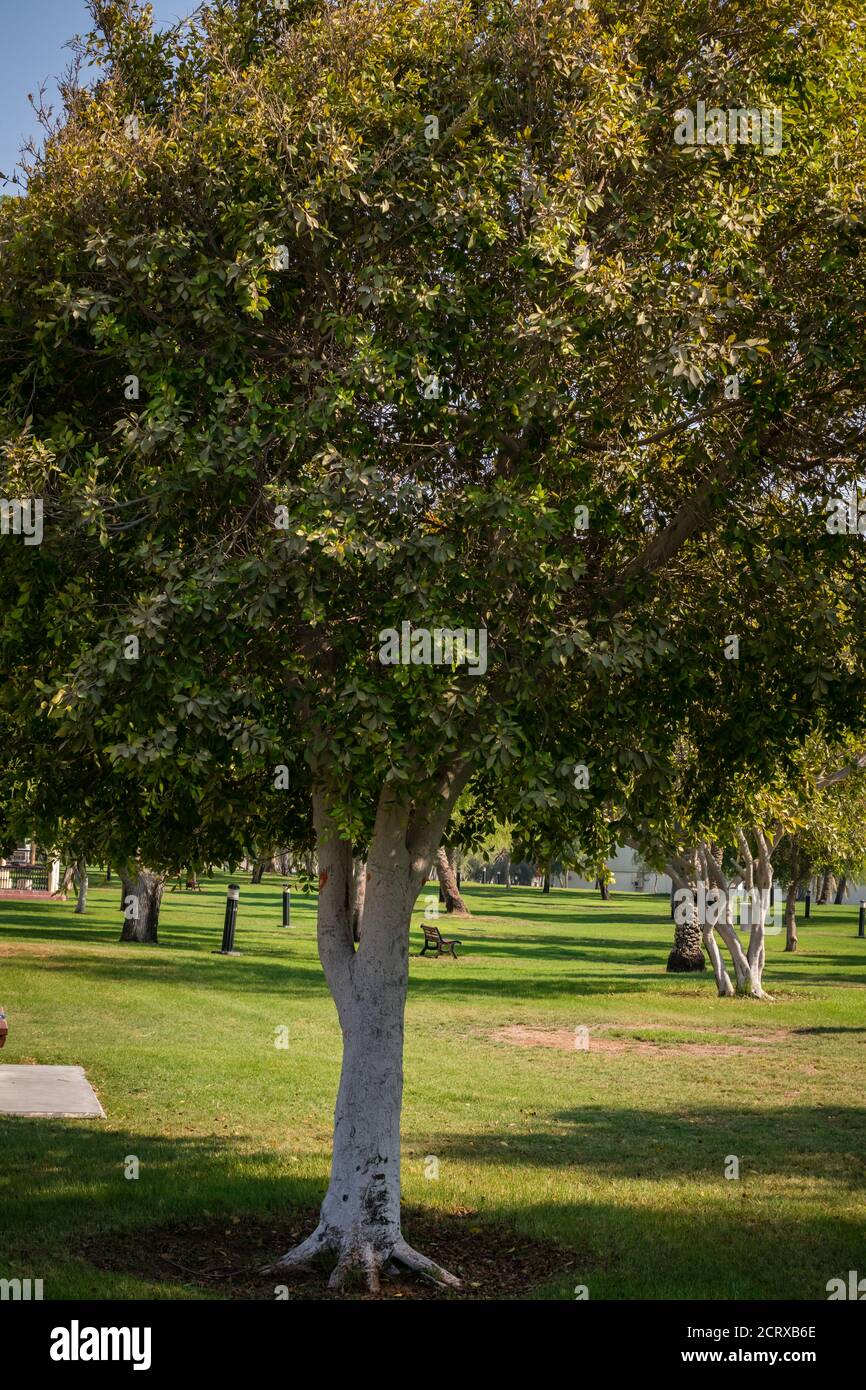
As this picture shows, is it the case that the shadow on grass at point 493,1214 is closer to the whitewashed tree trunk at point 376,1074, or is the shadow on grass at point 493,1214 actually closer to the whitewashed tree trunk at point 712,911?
the whitewashed tree trunk at point 376,1074

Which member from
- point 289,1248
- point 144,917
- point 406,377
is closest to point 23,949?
point 144,917

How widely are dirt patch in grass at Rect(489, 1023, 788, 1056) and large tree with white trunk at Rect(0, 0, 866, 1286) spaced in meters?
12.3

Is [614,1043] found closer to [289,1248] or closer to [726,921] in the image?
[726,921]

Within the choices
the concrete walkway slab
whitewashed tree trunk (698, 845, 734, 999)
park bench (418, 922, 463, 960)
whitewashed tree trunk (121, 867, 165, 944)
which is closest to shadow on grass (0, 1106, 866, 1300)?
the concrete walkway slab

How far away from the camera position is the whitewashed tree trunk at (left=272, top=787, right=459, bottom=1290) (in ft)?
30.8

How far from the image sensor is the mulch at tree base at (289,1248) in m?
9.02

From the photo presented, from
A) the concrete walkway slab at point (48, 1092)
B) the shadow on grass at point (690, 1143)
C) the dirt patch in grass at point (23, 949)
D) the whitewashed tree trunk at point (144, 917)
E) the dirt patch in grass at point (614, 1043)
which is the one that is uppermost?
the whitewashed tree trunk at point (144, 917)

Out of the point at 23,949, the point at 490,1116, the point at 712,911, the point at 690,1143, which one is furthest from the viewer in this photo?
the point at 23,949

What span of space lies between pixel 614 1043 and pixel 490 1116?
6.66m

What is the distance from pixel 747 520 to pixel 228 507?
3330mm

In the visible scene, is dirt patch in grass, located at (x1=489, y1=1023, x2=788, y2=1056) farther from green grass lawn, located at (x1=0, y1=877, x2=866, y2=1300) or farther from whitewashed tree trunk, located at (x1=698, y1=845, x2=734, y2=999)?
whitewashed tree trunk, located at (x1=698, y1=845, x2=734, y2=999)

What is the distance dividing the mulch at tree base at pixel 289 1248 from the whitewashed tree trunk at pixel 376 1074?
0.70 feet

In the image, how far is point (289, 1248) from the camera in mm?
10078

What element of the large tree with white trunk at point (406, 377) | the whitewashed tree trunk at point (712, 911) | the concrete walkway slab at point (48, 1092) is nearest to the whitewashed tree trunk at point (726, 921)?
the whitewashed tree trunk at point (712, 911)
